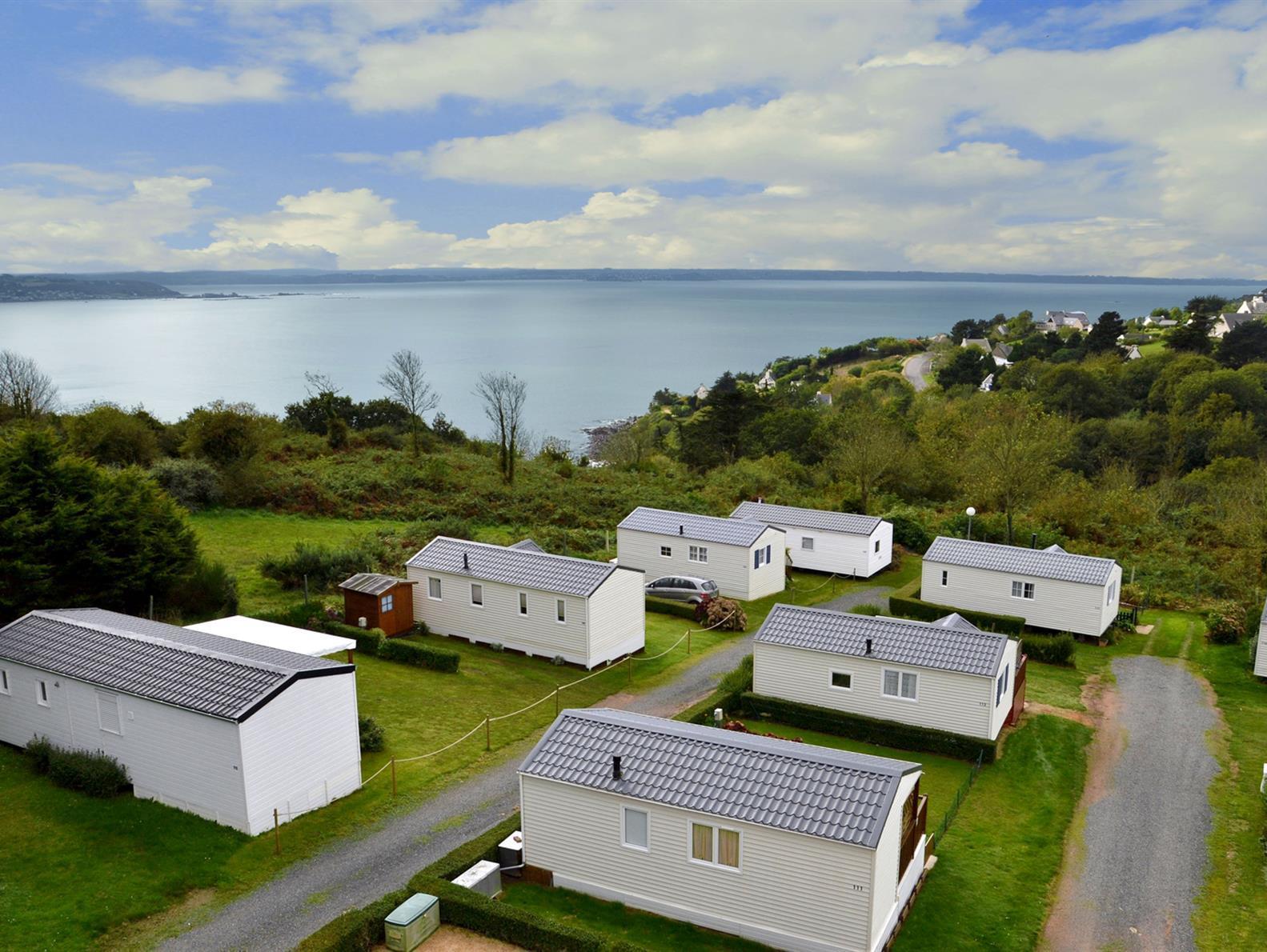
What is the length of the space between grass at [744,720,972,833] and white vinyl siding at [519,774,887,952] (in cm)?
545

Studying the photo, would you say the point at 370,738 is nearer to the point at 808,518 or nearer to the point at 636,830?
the point at 636,830

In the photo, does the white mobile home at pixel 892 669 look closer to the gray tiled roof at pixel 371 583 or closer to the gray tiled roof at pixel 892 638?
the gray tiled roof at pixel 892 638

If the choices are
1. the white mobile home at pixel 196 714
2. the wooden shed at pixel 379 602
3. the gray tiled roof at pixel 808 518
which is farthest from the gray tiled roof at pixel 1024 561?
the white mobile home at pixel 196 714

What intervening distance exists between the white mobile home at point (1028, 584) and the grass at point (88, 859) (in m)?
28.1

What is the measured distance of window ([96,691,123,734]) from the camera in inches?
734

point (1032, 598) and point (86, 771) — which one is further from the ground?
point (86, 771)

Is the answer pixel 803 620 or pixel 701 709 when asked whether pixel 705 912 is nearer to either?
pixel 701 709

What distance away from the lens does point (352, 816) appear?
1831 cm

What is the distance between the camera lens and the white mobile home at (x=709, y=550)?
36875 millimetres

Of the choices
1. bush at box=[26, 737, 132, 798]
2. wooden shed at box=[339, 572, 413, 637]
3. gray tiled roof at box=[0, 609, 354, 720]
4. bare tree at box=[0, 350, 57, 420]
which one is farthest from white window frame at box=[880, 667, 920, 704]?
bare tree at box=[0, 350, 57, 420]

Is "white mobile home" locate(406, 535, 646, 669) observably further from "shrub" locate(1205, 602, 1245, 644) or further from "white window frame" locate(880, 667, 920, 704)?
"shrub" locate(1205, 602, 1245, 644)

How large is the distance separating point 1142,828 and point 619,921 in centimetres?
1201

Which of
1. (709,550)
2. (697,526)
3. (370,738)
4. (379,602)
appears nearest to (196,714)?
(370,738)

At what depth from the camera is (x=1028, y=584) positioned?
112ft
